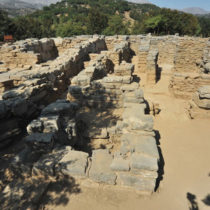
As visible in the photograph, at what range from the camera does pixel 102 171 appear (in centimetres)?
334

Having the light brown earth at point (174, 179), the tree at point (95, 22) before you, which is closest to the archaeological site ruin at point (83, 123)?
the light brown earth at point (174, 179)

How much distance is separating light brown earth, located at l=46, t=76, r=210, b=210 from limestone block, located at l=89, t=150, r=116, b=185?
189 mm

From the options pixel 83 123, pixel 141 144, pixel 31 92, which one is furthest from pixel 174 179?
pixel 31 92

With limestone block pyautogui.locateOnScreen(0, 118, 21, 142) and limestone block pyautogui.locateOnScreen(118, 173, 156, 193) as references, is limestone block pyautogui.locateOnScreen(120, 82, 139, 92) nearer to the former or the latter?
limestone block pyautogui.locateOnScreen(118, 173, 156, 193)

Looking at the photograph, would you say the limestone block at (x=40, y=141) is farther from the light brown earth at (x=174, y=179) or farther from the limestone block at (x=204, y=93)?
the limestone block at (x=204, y=93)

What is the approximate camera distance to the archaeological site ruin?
3.35 m

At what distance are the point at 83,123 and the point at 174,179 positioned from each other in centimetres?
302

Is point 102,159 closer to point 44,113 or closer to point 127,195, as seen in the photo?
point 127,195

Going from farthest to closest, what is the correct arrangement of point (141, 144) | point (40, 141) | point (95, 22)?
point (95, 22), point (141, 144), point (40, 141)

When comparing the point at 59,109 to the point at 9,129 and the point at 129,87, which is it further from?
the point at 129,87

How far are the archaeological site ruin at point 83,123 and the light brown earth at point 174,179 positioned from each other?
0.19 meters

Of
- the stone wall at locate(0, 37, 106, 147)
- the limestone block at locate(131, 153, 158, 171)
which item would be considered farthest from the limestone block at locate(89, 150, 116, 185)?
the stone wall at locate(0, 37, 106, 147)

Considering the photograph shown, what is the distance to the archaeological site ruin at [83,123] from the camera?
132 inches

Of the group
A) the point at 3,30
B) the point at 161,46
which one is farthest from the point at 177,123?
the point at 3,30
